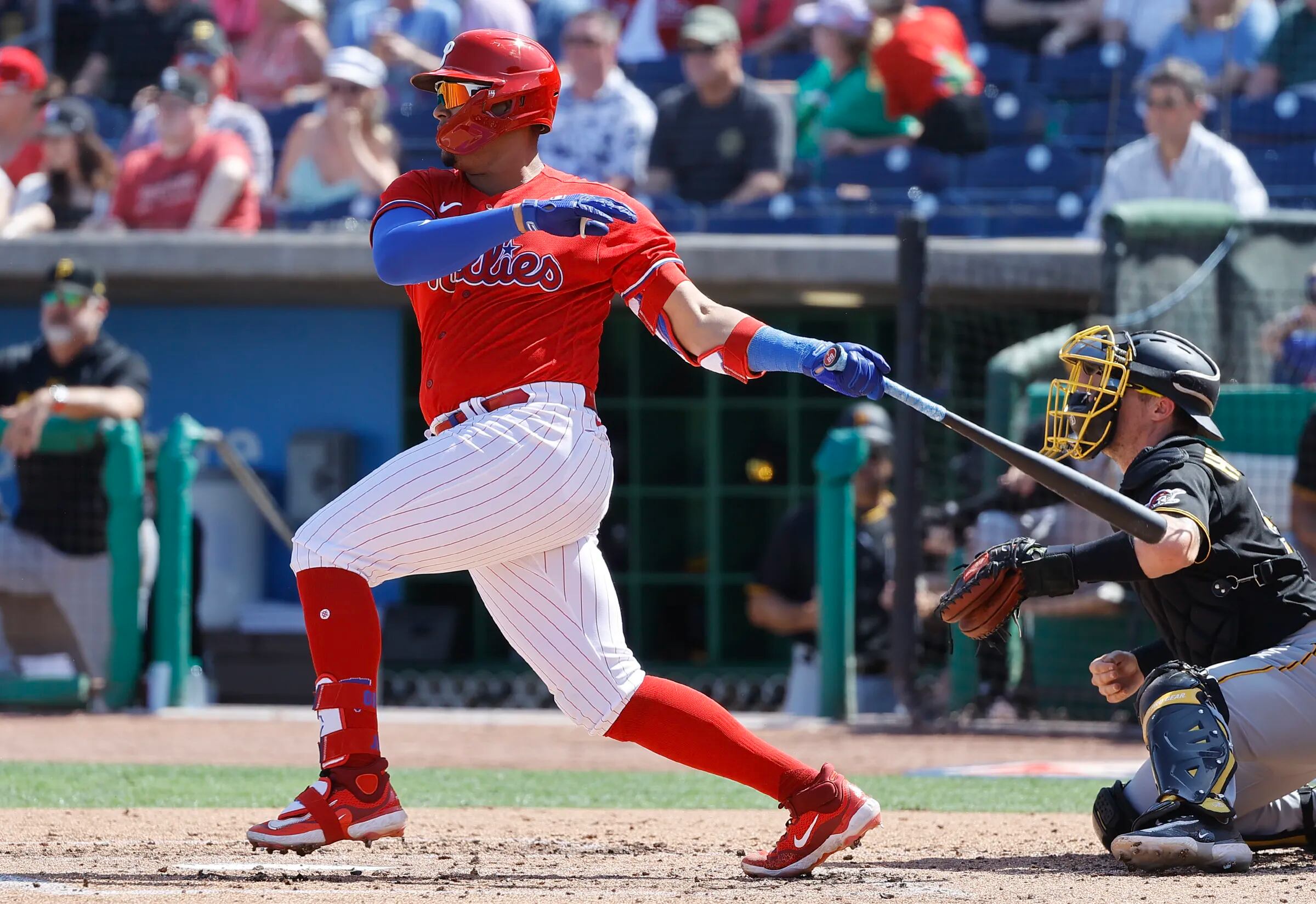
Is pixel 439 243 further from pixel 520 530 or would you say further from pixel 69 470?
pixel 69 470

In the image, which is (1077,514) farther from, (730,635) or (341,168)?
(341,168)

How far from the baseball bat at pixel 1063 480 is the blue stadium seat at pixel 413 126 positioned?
706cm

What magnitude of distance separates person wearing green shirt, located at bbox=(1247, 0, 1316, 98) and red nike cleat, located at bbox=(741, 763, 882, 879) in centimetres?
665

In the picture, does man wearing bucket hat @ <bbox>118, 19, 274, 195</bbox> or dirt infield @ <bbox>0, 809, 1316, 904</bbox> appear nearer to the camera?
dirt infield @ <bbox>0, 809, 1316, 904</bbox>

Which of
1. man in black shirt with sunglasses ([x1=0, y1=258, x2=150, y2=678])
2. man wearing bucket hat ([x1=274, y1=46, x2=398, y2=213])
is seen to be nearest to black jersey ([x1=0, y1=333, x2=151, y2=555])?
man in black shirt with sunglasses ([x1=0, y1=258, x2=150, y2=678])

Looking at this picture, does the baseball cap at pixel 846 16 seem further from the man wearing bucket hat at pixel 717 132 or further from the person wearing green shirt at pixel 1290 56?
the person wearing green shirt at pixel 1290 56

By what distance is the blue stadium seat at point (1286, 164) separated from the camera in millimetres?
8922

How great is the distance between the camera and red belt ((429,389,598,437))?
363 cm

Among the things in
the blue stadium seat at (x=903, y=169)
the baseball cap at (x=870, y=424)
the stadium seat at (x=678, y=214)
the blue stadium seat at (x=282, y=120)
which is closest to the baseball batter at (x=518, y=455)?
the baseball cap at (x=870, y=424)

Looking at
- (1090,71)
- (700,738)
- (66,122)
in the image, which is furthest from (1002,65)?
(700,738)

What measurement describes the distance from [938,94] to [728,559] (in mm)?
2611

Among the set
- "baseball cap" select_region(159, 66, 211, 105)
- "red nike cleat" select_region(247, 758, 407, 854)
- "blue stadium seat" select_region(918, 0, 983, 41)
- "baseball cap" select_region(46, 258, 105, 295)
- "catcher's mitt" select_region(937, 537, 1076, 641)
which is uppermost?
"blue stadium seat" select_region(918, 0, 983, 41)

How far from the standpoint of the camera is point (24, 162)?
1048cm

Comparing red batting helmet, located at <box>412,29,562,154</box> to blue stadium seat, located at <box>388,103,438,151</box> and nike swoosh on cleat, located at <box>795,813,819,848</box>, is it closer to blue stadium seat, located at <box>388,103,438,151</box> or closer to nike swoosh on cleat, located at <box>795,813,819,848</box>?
nike swoosh on cleat, located at <box>795,813,819,848</box>
